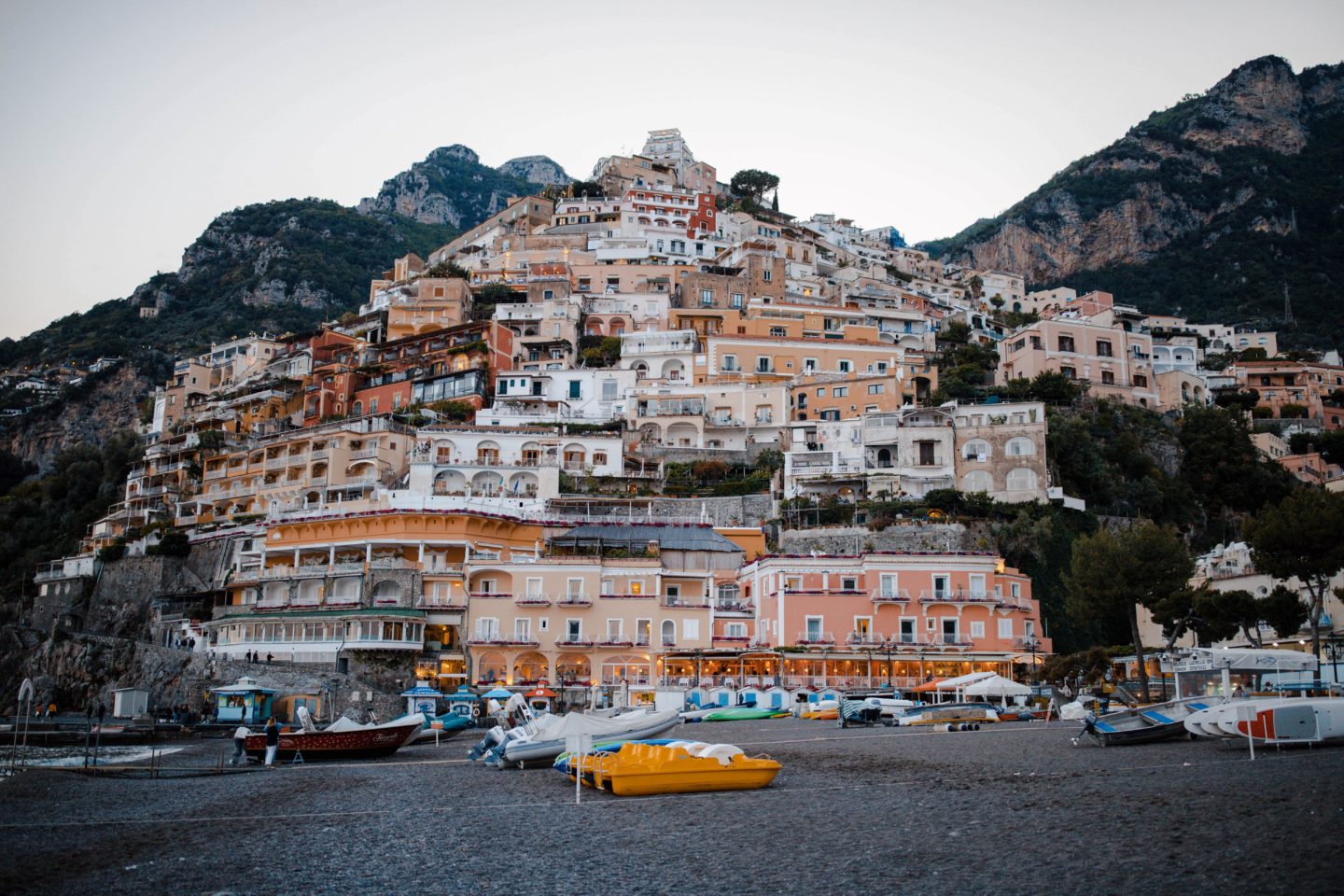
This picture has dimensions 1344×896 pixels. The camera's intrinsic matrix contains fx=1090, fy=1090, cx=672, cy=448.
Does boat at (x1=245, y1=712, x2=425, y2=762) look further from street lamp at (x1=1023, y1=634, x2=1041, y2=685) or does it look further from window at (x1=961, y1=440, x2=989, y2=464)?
window at (x1=961, y1=440, x2=989, y2=464)

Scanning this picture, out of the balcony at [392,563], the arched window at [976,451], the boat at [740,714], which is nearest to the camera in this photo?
the boat at [740,714]

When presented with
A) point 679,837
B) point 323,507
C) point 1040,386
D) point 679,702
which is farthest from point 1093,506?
point 679,837

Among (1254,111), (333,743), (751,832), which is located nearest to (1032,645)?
(333,743)

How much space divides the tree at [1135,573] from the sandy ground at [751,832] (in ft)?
60.0

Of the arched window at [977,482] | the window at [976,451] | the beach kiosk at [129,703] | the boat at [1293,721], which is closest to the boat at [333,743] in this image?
the beach kiosk at [129,703]

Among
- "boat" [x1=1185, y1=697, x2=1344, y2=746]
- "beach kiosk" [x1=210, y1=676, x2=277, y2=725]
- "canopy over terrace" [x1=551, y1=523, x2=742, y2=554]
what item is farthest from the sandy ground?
"canopy over terrace" [x1=551, y1=523, x2=742, y2=554]

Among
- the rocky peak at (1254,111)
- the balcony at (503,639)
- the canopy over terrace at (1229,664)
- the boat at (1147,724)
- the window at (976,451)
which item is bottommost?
the boat at (1147,724)

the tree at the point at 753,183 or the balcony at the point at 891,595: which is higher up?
the tree at the point at 753,183

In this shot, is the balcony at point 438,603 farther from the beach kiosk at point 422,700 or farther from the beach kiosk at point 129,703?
the beach kiosk at point 129,703

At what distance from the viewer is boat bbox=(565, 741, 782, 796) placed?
18.1 metres

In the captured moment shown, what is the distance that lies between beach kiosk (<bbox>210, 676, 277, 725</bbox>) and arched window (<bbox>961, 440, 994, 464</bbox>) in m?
36.6

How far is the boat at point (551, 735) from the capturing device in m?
23.3

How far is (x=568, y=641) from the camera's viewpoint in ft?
162

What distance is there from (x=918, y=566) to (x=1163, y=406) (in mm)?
31589
